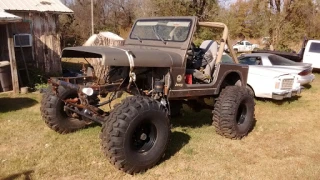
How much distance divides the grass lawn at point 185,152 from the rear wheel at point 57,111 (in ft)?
0.63

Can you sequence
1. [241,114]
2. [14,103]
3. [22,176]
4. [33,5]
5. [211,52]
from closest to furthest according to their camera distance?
[22,176] < [211,52] < [241,114] < [14,103] < [33,5]

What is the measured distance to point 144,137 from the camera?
14.0 ft

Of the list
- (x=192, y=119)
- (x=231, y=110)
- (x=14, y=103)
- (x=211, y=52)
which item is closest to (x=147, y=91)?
(x=231, y=110)

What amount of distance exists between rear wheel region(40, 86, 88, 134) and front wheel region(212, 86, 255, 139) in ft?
7.92

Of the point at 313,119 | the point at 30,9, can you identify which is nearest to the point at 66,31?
the point at 30,9

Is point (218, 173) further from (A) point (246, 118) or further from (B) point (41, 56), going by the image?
(B) point (41, 56)

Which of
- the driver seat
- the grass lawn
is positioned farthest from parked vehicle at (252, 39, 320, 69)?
the driver seat

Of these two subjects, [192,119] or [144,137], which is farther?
[192,119]

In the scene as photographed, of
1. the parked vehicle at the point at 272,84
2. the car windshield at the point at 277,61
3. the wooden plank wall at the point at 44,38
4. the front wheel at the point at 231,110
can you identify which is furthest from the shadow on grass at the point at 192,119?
the wooden plank wall at the point at 44,38

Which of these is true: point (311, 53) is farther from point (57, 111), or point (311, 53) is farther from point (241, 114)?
point (57, 111)

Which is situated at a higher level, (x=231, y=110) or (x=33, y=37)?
(x=33, y=37)

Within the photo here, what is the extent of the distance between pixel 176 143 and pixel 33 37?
335 inches

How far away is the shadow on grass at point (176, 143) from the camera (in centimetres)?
485

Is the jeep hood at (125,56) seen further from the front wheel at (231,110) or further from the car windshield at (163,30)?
the front wheel at (231,110)
